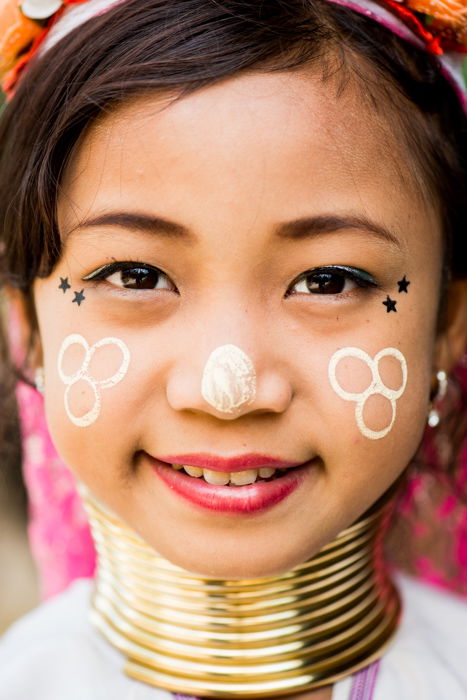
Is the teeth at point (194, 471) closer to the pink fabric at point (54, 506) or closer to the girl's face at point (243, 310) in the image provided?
the girl's face at point (243, 310)

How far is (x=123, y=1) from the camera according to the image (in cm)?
114

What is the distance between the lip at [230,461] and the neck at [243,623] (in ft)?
0.73

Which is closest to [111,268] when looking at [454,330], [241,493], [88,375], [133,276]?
[133,276]

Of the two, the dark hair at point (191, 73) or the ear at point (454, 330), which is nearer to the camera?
the dark hair at point (191, 73)

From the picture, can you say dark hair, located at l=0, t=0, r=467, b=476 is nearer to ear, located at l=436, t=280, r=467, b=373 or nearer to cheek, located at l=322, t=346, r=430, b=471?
ear, located at l=436, t=280, r=467, b=373

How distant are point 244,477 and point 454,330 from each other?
514 millimetres

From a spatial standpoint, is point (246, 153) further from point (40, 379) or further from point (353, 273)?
point (40, 379)

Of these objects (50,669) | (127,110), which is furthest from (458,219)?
(50,669)

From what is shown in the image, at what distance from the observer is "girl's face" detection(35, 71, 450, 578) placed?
102cm

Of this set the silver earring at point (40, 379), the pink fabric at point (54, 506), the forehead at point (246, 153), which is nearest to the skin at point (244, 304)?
the forehead at point (246, 153)

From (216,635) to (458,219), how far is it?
0.76 meters

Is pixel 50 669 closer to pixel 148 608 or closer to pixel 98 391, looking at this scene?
pixel 148 608

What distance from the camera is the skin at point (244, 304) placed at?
1021 mm

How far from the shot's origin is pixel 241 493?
1111mm
